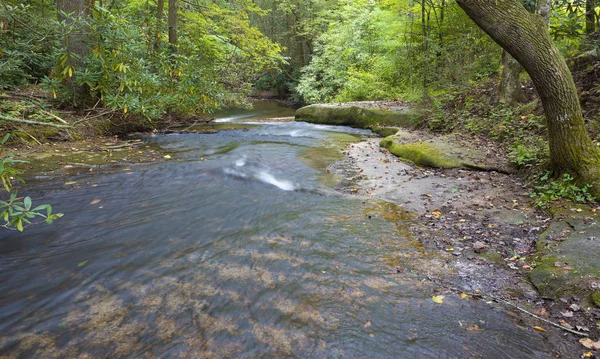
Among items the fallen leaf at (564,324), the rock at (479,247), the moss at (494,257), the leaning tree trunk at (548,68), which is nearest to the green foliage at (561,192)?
the leaning tree trunk at (548,68)

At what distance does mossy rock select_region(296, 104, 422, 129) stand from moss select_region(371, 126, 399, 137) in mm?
321

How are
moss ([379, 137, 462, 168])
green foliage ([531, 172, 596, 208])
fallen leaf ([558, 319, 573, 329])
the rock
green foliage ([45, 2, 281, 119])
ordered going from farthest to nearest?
1. moss ([379, 137, 462, 168])
2. green foliage ([45, 2, 281, 119])
3. green foliage ([531, 172, 596, 208])
4. the rock
5. fallen leaf ([558, 319, 573, 329])

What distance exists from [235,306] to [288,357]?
0.76 metres

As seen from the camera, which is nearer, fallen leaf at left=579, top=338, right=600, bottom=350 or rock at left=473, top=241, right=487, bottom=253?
fallen leaf at left=579, top=338, right=600, bottom=350

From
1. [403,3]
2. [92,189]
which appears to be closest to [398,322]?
[92,189]

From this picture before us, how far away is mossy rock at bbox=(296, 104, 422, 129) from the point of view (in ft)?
42.3

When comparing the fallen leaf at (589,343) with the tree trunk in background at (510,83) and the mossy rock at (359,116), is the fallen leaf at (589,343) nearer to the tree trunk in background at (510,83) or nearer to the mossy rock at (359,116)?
the tree trunk in background at (510,83)

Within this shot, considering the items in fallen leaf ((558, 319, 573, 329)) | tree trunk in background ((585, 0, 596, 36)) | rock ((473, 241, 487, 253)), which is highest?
tree trunk in background ((585, 0, 596, 36))

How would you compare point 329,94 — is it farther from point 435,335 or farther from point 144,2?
point 435,335

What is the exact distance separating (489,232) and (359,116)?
1085 centimetres

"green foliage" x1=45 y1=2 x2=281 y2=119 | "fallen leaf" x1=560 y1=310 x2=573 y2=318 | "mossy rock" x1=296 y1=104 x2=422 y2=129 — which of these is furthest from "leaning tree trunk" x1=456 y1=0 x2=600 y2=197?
"mossy rock" x1=296 y1=104 x2=422 y2=129

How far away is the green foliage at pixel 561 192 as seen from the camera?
4680 millimetres

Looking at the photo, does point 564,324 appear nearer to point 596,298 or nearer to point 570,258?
point 596,298

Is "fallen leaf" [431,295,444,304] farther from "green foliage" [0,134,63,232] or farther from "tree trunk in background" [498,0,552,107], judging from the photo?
"tree trunk in background" [498,0,552,107]
